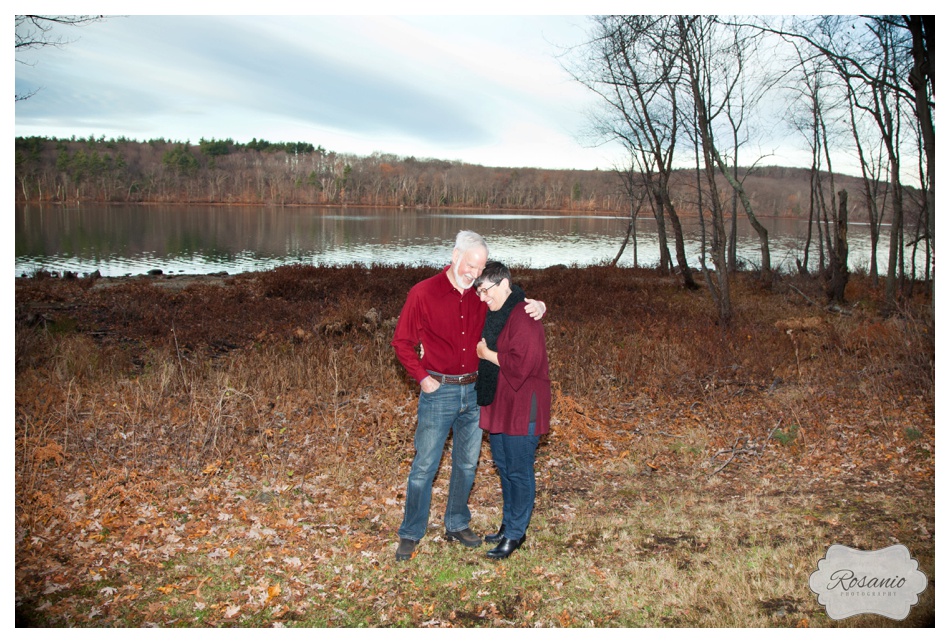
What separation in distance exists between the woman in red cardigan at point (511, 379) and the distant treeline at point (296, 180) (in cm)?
2270

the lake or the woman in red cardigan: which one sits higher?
the lake

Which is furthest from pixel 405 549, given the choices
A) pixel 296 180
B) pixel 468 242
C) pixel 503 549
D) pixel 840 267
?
pixel 296 180

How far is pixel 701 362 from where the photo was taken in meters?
10.3

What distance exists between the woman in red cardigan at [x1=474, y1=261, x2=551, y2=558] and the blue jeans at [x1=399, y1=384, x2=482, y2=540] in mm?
138

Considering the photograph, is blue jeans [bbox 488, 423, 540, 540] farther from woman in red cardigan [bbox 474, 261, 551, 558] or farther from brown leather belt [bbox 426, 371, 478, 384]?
brown leather belt [bbox 426, 371, 478, 384]

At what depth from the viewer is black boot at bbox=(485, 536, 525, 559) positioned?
464cm

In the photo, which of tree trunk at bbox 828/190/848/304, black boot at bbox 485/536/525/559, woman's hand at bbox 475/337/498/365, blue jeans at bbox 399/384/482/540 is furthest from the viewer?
tree trunk at bbox 828/190/848/304

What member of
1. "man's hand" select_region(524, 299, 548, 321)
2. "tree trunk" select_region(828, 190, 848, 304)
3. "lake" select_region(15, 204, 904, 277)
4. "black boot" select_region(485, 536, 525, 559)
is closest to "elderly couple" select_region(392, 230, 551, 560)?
"man's hand" select_region(524, 299, 548, 321)

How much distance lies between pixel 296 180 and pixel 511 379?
6442 cm

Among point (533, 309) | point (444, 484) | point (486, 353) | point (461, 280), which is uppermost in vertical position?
point (461, 280)

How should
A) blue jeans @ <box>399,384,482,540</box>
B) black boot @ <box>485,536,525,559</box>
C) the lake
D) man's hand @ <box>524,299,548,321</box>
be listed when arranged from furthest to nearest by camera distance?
1. the lake
2. black boot @ <box>485,536,525,559</box>
3. blue jeans @ <box>399,384,482,540</box>
4. man's hand @ <box>524,299,548,321</box>

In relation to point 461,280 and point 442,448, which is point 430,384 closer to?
point 442,448

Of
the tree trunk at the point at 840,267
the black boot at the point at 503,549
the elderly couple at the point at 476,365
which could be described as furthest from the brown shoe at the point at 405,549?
the tree trunk at the point at 840,267

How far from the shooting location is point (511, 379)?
425cm
